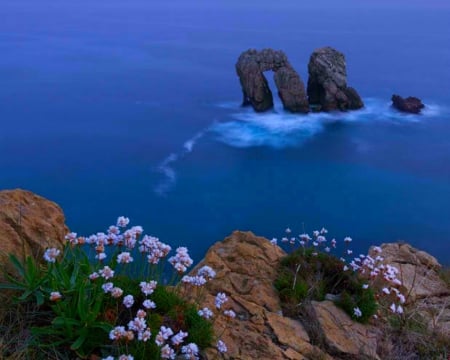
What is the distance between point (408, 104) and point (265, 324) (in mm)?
29169

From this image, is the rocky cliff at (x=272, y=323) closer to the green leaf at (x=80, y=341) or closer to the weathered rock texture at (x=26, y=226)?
the green leaf at (x=80, y=341)

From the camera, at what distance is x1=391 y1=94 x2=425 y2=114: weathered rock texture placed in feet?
106

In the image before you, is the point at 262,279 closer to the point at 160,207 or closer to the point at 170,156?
the point at 160,207

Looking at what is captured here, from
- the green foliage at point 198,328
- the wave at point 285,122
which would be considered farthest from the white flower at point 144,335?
the wave at point 285,122

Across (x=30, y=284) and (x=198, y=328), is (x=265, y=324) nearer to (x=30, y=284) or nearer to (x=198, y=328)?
(x=198, y=328)

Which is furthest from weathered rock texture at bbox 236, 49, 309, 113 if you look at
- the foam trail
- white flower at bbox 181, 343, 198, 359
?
white flower at bbox 181, 343, 198, 359

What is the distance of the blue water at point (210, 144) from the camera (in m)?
20.7

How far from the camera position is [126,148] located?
26.2 m

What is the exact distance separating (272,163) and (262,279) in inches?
749

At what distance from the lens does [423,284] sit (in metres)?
8.72

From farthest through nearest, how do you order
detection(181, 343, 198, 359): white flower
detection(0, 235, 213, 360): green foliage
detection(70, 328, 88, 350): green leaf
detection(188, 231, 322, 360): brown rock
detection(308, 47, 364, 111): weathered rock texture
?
1. detection(308, 47, 364, 111): weathered rock texture
2. detection(188, 231, 322, 360): brown rock
3. detection(0, 235, 213, 360): green foliage
4. detection(70, 328, 88, 350): green leaf
5. detection(181, 343, 198, 359): white flower

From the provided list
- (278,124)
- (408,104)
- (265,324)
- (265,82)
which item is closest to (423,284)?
(265,324)

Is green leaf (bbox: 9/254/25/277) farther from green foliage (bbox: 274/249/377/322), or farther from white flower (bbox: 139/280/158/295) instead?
green foliage (bbox: 274/249/377/322)

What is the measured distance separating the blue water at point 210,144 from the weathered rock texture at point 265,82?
0.94 meters
